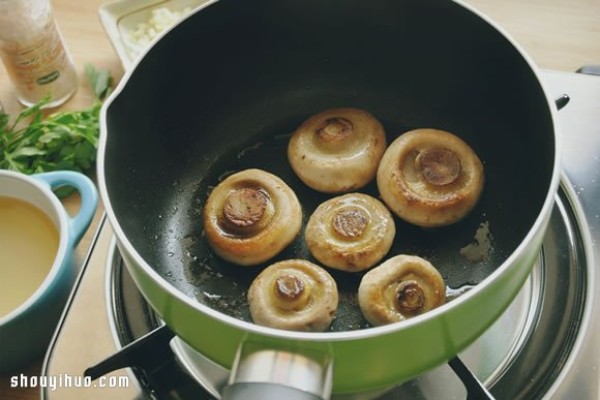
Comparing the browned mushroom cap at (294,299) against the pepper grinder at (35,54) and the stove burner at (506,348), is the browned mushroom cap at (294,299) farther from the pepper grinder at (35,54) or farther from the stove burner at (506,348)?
the pepper grinder at (35,54)

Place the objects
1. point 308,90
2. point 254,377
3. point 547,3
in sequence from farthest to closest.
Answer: point 547,3, point 308,90, point 254,377

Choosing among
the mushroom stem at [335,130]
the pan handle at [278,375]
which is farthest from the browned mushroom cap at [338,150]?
the pan handle at [278,375]

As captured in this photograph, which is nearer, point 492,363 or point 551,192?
point 551,192

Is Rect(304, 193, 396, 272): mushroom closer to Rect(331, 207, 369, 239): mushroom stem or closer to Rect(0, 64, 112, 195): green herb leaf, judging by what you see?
Rect(331, 207, 369, 239): mushroom stem

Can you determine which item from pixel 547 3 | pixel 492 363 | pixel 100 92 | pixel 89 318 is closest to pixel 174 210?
pixel 89 318

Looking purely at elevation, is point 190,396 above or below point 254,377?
below

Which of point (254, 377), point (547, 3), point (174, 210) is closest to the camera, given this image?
point (254, 377)

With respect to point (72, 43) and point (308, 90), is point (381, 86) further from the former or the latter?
point (72, 43)
